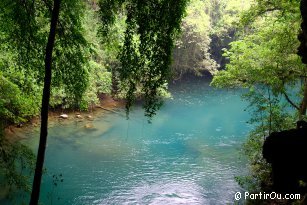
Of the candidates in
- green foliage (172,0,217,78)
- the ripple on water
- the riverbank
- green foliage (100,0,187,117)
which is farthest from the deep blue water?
green foliage (172,0,217,78)

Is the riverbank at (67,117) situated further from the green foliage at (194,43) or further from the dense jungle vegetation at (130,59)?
the green foliage at (194,43)

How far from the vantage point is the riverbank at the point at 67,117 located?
67.2ft

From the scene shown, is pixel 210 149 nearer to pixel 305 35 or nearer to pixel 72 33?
pixel 305 35

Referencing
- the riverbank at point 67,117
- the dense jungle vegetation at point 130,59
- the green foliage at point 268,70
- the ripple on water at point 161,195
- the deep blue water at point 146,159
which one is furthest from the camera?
the riverbank at point 67,117

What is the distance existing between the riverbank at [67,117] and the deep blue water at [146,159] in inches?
32.8

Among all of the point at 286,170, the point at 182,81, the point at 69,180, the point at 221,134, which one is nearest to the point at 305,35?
the point at 286,170

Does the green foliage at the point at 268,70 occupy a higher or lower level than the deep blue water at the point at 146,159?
higher

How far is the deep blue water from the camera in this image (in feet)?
47.4

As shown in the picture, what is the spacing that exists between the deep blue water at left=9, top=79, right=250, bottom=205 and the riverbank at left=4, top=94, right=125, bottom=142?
32.8 inches

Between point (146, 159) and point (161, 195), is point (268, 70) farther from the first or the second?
point (146, 159)

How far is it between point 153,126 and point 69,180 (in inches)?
440

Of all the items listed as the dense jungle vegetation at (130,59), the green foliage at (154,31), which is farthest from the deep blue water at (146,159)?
the green foliage at (154,31)

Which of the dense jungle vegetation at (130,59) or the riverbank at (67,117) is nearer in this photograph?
the dense jungle vegetation at (130,59)

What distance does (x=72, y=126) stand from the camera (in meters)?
23.5
